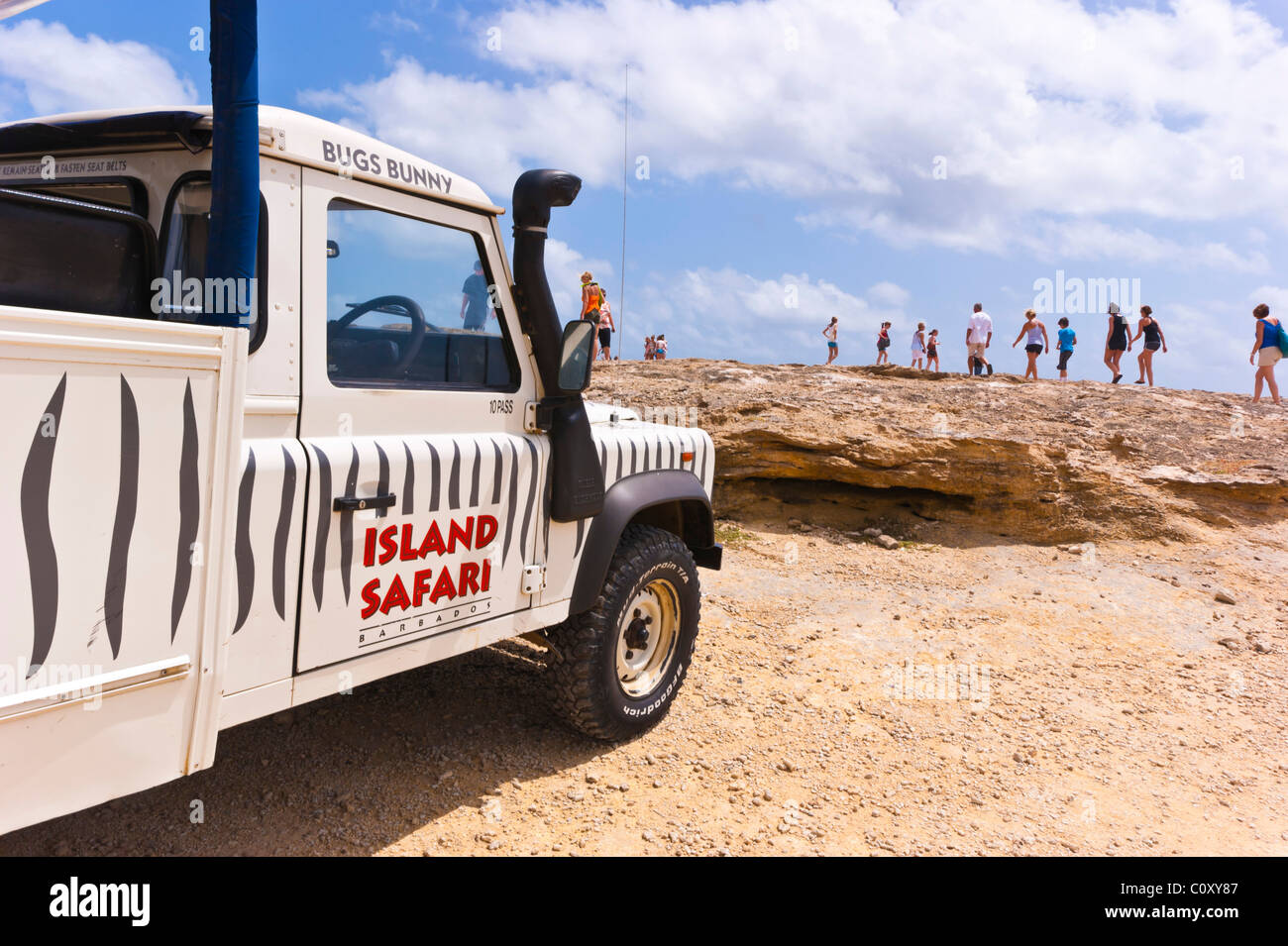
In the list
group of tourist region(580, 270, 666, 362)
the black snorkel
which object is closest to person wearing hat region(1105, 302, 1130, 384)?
group of tourist region(580, 270, 666, 362)

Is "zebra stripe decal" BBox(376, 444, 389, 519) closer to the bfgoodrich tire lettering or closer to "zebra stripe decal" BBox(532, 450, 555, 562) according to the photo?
"zebra stripe decal" BBox(532, 450, 555, 562)

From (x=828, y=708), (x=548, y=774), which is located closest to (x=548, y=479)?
(x=548, y=774)

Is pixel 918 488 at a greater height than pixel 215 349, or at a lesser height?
lesser

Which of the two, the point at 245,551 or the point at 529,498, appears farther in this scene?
the point at 529,498

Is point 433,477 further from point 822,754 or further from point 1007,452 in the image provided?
point 1007,452

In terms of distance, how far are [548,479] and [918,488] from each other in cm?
613

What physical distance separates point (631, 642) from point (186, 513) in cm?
231

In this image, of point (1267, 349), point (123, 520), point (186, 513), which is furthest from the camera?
point (1267, 349)

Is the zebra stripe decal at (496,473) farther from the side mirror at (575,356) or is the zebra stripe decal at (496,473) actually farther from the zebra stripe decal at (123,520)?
the zebra stripe decal at (123,520)

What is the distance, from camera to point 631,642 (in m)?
3.85

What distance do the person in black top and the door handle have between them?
768 mm

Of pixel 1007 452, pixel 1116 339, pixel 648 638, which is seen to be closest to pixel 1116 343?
pixel 1116 339
